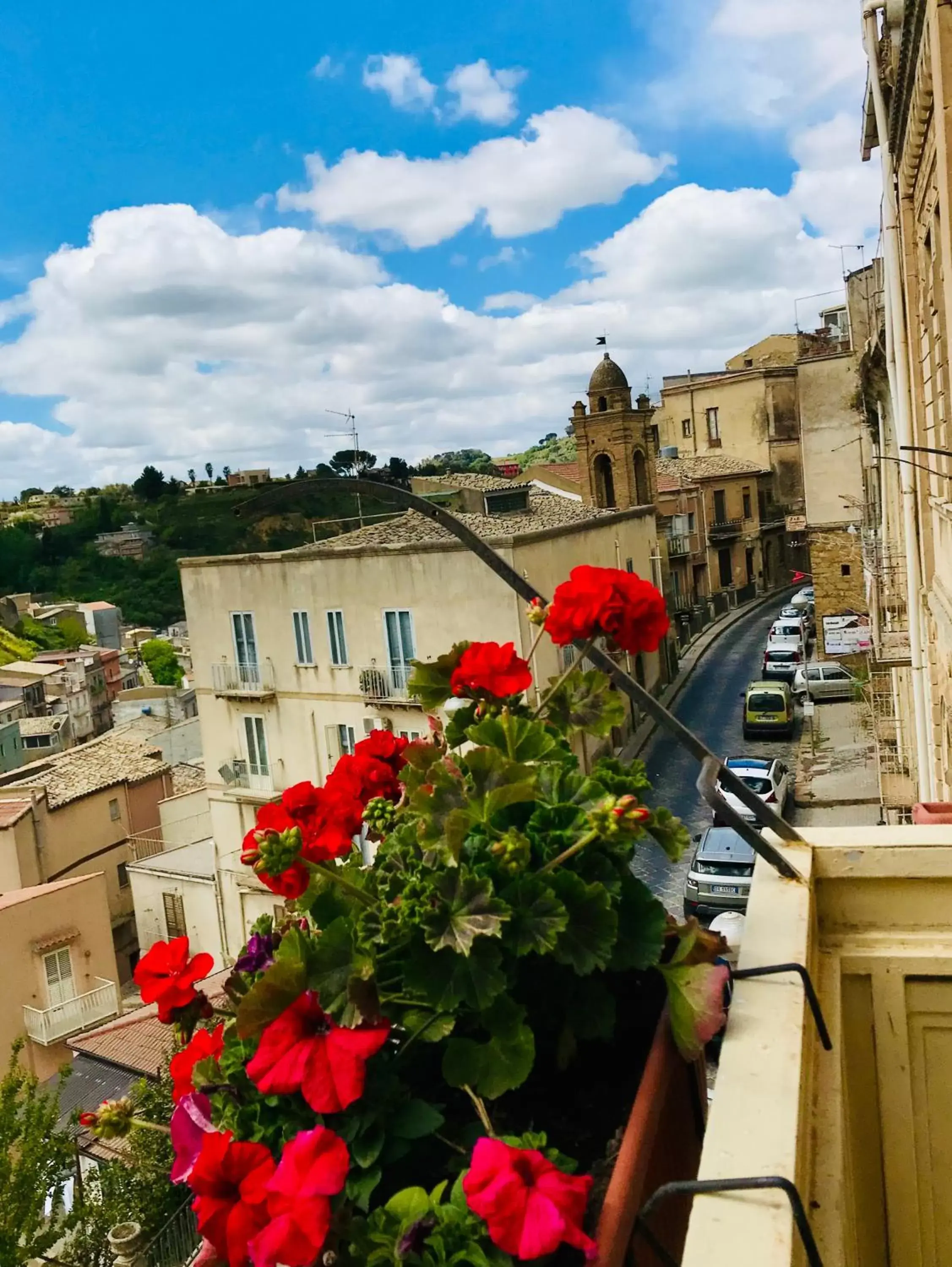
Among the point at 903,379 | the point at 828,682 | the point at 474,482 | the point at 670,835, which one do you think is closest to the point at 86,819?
the point at 474,482

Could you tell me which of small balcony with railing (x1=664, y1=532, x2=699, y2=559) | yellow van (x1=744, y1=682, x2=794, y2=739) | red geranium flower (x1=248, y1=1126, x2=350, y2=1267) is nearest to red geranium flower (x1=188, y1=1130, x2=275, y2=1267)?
red geranium flower (x1=248, y1=1126, x2=350, y2=1267)

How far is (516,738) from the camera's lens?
167 cm

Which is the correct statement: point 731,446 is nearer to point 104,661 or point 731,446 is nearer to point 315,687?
point 315,687

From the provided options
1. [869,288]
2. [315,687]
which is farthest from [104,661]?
[869,288]

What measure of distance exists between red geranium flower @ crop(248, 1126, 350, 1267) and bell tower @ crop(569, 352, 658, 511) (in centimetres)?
2951

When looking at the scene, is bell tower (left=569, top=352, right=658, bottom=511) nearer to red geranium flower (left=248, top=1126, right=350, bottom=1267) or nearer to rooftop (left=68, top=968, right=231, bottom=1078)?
rooftop (left=68, top=968, right=231, bottom=1078)

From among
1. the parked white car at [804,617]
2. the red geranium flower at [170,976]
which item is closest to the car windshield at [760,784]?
the parked white car at [804,617]

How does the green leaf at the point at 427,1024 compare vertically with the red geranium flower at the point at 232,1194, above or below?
above

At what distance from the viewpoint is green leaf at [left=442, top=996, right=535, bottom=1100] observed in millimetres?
1334

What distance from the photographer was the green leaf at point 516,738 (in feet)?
5.47

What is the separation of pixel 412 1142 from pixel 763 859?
3.02 ft

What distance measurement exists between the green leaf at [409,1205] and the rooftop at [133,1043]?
587 inches

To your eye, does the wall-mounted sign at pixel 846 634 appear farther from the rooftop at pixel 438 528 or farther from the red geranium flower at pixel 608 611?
the red geranium flower at pixel 608 611

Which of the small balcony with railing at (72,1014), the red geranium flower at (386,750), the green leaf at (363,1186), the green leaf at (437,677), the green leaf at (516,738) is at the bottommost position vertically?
the small balcony with railing at (72,1014)
